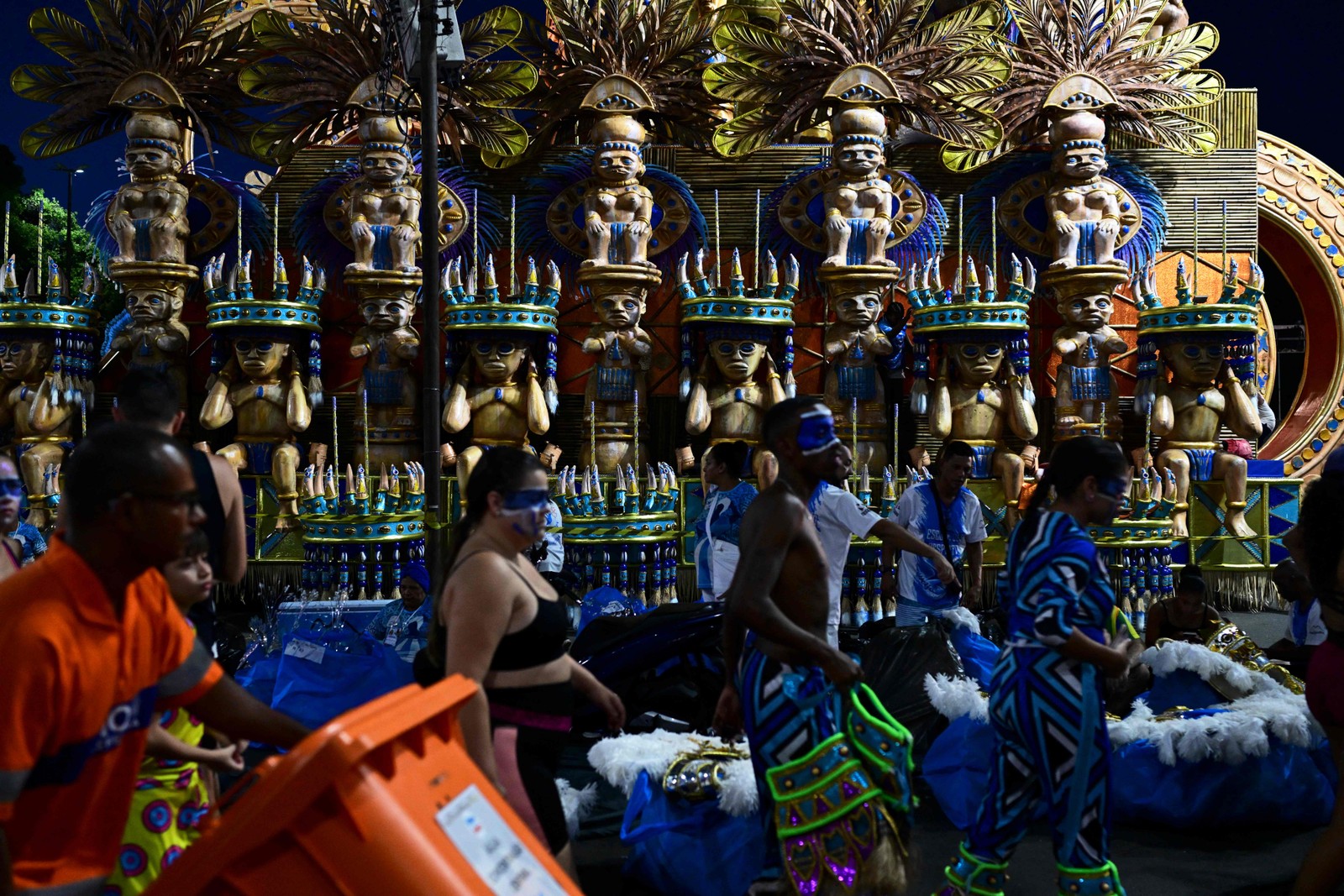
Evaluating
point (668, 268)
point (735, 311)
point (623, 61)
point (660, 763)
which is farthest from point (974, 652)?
point (623, 61)

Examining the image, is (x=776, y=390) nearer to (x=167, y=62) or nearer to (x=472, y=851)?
(x=167, y=62)

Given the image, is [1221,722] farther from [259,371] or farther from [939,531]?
[259,371]

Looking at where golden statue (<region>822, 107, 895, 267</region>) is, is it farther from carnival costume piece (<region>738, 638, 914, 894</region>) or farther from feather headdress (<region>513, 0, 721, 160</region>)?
carnival costume piece (<region>738, 638, 914, 894</region>)

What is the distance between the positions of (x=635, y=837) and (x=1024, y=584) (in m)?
1.62

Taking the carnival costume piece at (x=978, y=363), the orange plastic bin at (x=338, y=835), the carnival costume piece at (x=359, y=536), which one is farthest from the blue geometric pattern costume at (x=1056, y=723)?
the carnival costume piece at (x=978, y=363)

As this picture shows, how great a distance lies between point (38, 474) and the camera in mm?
10125

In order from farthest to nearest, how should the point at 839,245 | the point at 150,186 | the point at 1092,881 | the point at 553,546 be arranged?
the point at 150,186 → the point at 839,245 → the point at 553,546 → the point at 1092,881

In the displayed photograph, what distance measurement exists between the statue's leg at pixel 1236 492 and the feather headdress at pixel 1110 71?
3.08m

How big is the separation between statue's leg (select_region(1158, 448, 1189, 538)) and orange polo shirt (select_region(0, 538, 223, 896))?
349 inches

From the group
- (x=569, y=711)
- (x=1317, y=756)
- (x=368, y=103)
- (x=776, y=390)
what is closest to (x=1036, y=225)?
(x=776, y=390)

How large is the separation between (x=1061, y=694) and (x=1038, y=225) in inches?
349

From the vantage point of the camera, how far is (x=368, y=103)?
34.7ft

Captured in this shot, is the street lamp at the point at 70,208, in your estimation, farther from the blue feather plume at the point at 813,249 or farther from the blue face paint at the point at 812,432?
the blue face paint at the point at 812,432

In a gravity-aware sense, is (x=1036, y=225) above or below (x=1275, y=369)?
above
